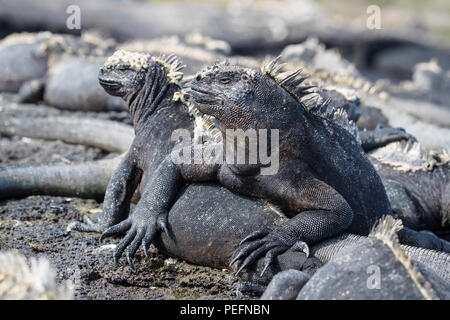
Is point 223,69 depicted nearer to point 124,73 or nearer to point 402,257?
point 124,73

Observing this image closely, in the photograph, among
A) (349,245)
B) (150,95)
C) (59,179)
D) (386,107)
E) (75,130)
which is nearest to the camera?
(349,245)

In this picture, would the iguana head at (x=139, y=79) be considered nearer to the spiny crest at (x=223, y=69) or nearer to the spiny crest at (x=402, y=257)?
the spiny crest at (x=223, y=69)

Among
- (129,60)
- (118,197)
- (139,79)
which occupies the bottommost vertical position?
(118,197)

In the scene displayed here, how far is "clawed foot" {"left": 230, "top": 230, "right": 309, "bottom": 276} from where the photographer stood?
3.42 m

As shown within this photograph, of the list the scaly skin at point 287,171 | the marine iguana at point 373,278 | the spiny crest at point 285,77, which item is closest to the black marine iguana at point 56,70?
the scaly skin at point 287,171

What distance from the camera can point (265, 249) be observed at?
11.3 feet

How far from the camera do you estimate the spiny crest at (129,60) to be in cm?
426

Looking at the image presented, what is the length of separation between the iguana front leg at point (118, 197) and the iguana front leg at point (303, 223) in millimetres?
1034

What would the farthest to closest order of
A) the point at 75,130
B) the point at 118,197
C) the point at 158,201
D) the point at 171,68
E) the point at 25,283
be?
the point at 75,130 → the point at 171,68 → the point at 118,197 → the point at 158,201 → the point at 25,283

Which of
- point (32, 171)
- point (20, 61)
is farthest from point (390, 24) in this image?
point (32, 171)

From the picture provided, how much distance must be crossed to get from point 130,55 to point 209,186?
107 cm

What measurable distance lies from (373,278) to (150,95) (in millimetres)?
2162

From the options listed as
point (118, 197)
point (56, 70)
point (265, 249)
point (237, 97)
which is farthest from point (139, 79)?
point (56, 70)

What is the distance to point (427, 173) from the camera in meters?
5.18
